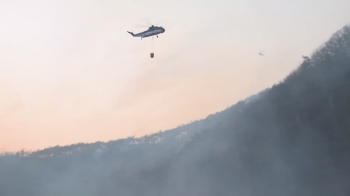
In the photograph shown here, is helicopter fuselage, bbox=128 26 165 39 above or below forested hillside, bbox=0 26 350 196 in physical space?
above

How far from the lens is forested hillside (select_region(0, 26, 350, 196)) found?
119m

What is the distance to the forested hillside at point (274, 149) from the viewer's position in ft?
389

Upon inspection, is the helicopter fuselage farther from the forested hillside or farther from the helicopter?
the forested hillside

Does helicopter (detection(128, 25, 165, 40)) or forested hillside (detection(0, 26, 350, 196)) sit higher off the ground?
helicopter (detection(128, 25, 165, 40))

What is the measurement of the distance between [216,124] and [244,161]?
41225 mm

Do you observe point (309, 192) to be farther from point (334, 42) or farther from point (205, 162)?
point (334, 42)

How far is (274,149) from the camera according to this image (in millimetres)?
132500

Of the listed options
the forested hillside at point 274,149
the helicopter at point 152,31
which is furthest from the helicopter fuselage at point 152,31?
the forested hillside at point 274,149

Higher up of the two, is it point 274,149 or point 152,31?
point 152,31

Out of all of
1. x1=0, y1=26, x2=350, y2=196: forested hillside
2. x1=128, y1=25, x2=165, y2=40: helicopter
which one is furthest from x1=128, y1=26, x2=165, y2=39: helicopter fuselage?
x1=0, y1=26, x2=350, y2=196: forested hillside

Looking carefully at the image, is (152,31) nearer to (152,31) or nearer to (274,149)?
(152,31)

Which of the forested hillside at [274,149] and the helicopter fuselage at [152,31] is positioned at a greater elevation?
the helicopter fuselage at [152,31]

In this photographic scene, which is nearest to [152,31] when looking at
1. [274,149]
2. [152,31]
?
[152,31]

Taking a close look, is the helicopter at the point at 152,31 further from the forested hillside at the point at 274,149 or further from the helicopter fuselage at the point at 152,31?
the forested hillside at the point at 274,149
